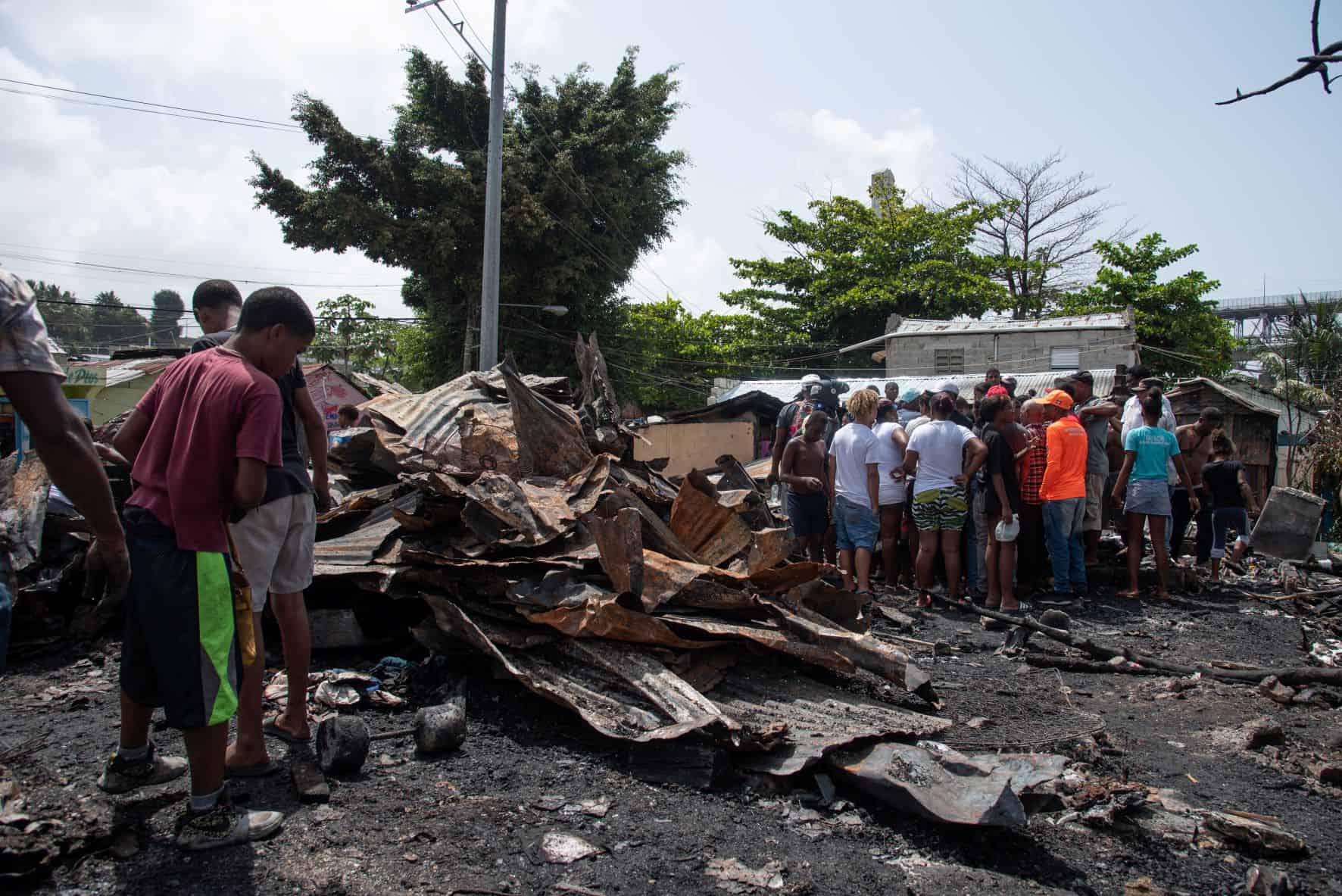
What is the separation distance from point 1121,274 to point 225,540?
34842mm

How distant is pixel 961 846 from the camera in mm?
2691

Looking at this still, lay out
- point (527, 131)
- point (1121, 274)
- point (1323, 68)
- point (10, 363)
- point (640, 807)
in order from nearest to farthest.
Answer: point (10, 363)
point (1323, 68)
point (640, 807)
point (527, 131)
point (1121, 274)

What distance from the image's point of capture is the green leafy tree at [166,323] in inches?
2607

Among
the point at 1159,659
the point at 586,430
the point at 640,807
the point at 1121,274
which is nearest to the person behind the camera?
the point at 640,807

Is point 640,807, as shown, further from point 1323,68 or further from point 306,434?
point 1323,68

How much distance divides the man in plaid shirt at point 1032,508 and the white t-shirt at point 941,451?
0.91 meters

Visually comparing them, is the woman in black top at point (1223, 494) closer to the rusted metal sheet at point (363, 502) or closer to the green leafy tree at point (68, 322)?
the rusted metal sheet at point (363, 502)

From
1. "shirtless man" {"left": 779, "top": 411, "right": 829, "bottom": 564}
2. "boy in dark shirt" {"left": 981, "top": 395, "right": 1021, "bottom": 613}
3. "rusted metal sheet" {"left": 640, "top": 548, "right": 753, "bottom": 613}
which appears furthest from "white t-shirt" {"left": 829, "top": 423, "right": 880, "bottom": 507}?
"rusted metal sheet" {"left": 640, "top": 548, "right": 753, "bottom": 613}

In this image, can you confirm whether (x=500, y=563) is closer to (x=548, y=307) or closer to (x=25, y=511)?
(x=25, y=511)

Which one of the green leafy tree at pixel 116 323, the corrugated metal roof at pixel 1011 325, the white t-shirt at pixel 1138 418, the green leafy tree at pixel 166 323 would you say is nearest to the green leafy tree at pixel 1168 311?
the corrugated metal roof at pixel 1011 325

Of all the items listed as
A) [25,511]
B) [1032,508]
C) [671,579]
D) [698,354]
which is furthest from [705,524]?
[698,354]

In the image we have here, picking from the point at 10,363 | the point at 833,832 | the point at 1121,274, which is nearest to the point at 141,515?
the point at 10,363

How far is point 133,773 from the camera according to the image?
2.85 meters

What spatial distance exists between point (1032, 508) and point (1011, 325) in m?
23.3
